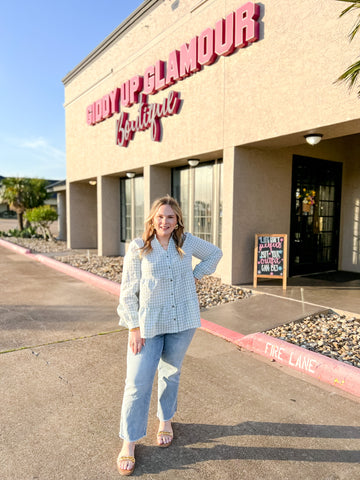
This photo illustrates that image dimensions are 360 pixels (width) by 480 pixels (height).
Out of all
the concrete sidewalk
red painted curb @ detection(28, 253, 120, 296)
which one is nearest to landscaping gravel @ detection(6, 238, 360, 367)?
the concrete sidewalk

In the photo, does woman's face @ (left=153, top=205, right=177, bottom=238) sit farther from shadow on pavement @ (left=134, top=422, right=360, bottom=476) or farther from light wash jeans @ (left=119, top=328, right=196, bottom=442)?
shadow on pavement @ (left=134, top=422, right=360, bottom=476)

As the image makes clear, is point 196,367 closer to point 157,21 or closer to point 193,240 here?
point 193,240

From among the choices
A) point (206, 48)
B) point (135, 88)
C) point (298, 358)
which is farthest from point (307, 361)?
point (135, 88)

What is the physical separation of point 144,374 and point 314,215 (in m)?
7.77

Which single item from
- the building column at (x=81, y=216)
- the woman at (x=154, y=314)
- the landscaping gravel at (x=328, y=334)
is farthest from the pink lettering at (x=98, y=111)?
the woman at (x=154, y=314)

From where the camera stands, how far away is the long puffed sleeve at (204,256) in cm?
292

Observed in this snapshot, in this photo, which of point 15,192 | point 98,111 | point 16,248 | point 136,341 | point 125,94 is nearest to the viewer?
point 136,341

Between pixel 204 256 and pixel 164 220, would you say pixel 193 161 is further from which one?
pixel 164 220

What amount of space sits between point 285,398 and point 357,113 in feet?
14.5

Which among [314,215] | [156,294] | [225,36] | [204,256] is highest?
[225,36]

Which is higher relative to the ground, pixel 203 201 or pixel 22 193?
pixel 22 193

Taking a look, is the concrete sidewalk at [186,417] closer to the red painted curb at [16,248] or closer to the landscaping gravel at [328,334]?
the landscaping gravel at [328,334]

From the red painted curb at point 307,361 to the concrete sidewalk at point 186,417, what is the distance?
0.37 ft

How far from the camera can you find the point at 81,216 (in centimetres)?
1645
